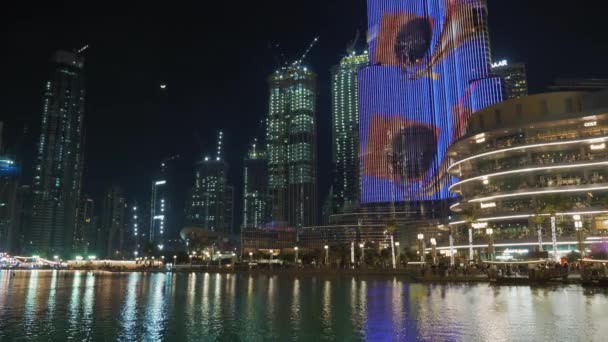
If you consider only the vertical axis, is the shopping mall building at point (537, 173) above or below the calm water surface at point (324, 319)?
above

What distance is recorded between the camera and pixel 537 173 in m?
95.4

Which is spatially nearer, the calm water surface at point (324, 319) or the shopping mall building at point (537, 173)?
the calm water surface at point (324, 319)

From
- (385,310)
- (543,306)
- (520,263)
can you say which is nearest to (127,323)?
(385,310)

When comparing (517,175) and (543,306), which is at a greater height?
(517,175)

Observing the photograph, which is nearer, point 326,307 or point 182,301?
point 326,307

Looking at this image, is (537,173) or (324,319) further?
(537,173)

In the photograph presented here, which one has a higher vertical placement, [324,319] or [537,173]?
[537,173]

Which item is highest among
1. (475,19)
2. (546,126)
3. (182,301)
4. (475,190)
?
(475,19)

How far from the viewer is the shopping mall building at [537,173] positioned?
287ft

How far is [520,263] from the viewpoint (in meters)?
76.2

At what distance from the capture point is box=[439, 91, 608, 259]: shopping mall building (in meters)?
87.4

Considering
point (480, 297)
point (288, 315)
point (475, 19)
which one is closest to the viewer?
point (288, 315)

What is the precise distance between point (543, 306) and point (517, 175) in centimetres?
6669

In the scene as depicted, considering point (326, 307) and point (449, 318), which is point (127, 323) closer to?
point (326, 307)
